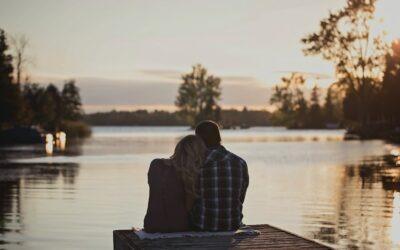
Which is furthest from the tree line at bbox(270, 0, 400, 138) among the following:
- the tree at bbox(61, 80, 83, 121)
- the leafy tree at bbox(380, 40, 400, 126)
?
the tree at bbox(61, 80, 83, 121)

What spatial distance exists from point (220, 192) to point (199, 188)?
0.24 metres

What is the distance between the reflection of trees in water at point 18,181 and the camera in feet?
44.6

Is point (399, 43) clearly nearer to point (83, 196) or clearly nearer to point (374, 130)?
point (374, 130)

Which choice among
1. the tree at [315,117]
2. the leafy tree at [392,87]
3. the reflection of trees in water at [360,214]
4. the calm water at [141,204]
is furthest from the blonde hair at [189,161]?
the tree at [315,117]

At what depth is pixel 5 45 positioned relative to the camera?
247 feet

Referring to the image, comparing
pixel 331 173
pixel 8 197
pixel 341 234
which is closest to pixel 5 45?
pixel 331 173

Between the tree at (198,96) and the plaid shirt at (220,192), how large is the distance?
167 m

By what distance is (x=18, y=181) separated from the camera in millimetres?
23953

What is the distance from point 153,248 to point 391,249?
4597 millimetres

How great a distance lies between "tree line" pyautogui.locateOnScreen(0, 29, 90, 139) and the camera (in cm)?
7262

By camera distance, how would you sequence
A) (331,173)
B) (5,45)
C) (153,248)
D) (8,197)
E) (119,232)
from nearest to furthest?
(153,248)
(119,232)
(8,197)
(331,173)
(5,45)

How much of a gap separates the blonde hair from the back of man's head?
147 mm

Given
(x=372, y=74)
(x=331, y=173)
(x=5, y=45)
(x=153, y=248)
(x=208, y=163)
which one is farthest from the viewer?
(x=372, y=74)

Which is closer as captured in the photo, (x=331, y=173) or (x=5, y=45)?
(x=331, y=173)
